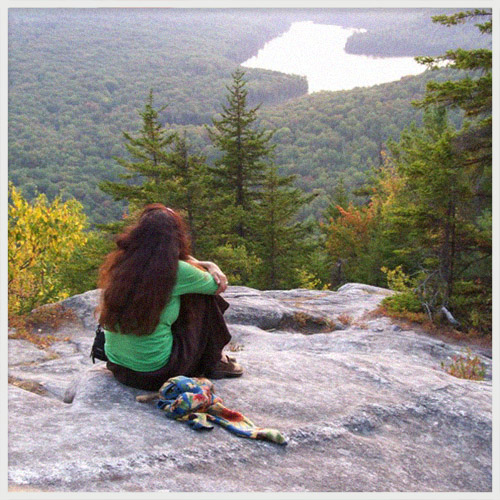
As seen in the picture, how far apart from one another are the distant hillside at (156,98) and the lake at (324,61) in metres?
3.04

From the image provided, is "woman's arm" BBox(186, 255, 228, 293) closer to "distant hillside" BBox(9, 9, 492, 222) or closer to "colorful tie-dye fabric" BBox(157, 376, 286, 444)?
"colorful tie-dye fabric" BBox(157, 376, 286, 444)

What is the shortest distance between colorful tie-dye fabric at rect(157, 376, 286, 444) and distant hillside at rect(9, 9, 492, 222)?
5622 centimetres

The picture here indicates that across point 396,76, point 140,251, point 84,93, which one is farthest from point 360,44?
point 140,251

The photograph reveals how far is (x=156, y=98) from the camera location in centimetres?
11938

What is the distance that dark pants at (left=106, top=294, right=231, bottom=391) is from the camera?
482 cm

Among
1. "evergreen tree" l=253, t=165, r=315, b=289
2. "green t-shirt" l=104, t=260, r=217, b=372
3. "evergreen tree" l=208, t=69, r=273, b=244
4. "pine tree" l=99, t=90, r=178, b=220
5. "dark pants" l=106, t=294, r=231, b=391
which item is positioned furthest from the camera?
"evergreen tree" l=208, t=69, r=273, b=244

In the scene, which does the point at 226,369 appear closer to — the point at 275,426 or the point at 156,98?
the point at 275,426

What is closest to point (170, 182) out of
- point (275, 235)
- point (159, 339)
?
point (275, 235)

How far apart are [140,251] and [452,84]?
7.95 meters

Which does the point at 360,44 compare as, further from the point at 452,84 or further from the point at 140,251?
the point at 140,251

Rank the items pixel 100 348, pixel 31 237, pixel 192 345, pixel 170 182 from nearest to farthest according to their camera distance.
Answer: pixel 192 345 → pixel 100 348 → pixel 31 237 → pixel 170 182

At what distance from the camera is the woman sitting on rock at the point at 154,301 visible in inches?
178

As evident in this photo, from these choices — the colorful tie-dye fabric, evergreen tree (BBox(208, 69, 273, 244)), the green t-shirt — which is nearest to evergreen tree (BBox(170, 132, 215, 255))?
evergreen tree (BBox(208, 69, 273, 244))

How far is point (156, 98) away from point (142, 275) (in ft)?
398
